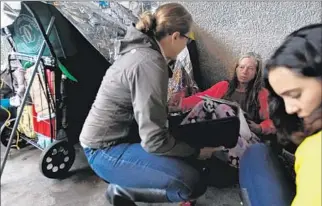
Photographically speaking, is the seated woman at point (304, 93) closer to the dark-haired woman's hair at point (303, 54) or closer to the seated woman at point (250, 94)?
the dark-haired woman's hair at point (303, 54)

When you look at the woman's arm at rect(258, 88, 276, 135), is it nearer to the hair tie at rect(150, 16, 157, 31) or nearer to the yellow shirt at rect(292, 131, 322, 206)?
the hair tie at rect(150, 16, 157, 31)

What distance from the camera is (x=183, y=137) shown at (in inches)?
57.6

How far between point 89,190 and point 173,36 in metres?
1.01

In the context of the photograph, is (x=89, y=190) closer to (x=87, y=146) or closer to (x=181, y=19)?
(x=87, y=146)

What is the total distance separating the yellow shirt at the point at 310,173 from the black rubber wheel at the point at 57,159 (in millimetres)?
1408

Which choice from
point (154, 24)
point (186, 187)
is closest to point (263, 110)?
point (186, 187)

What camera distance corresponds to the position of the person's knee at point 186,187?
4.20ft

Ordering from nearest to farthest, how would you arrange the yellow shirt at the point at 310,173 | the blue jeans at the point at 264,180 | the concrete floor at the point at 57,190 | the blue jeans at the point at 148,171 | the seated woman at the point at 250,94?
the yellow shirt at the point at 310,173 → the blue jeans at the point at 264,180 → the blue jeans at the point at 148,171 → the concrete floor at the point at 57,190 → the seated woman at the point at 250,94

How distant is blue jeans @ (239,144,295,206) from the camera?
103 centimetres

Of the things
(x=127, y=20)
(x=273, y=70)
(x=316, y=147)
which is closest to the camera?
(x=316, y=147)

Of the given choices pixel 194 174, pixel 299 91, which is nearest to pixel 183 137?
pixel 194 174

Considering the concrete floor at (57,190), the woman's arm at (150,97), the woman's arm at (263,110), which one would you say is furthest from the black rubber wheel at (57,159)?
the woman's arm at (263,110)

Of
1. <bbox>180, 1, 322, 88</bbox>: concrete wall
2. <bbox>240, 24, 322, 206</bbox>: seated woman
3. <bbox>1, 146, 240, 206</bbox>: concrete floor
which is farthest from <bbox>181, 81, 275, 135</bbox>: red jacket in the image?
<bbox>240, 24, 322, 206</bbox>: seated woman

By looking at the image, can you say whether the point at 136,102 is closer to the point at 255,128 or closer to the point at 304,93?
the point at 304,93
